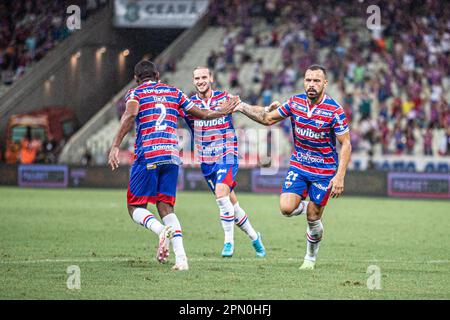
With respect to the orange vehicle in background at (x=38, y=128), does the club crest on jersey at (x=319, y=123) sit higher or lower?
lower

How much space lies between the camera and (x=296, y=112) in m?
11.8

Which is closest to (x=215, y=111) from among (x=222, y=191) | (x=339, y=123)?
(x=339, y=123)

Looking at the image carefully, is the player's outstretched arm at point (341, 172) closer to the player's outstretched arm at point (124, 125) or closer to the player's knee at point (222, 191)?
the player's knee at point (222, 191)

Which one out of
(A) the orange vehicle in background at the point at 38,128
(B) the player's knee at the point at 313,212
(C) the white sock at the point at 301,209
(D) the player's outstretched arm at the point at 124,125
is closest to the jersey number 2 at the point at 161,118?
(D) the player's outstretched arm at the point at 124,125

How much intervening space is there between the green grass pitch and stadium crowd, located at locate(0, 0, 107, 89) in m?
15.9

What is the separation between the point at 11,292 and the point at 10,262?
2.84 meters

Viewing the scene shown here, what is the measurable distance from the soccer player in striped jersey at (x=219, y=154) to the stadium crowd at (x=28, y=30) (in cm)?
2752

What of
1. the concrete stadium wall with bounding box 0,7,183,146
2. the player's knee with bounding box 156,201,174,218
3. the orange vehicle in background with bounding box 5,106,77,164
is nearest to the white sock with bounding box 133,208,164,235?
the player's knee with bounding box 156,201,174,218

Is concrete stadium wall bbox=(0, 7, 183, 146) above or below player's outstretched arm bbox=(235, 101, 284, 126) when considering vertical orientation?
above

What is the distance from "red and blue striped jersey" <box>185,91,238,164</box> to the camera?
1375cm

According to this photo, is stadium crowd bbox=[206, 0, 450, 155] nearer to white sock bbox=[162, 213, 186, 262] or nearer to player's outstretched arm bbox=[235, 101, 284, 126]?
player's outstretched arm bbox=[235, 101, 284, 126]
